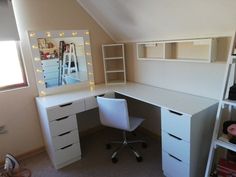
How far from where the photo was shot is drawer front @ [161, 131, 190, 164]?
1.61m

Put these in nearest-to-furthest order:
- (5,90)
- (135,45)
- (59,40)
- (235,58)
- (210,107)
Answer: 1. (235,58)
2. (210,107)
3. (5,90)
4. (59,40)
5. (135,45)

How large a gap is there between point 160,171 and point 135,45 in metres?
1.65

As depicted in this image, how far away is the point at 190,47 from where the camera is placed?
197 cm

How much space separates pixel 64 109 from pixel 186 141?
1291 millimetres

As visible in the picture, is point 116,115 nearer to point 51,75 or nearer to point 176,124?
point 176,124

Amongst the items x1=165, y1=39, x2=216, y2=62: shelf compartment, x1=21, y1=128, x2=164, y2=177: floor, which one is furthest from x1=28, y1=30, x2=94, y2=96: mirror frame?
x1=165, y1=39, x2=216, y2=62: shelf compartment

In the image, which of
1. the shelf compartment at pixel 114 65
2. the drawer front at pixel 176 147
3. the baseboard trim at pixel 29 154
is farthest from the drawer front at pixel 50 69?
the drawer front at pixel 176 147

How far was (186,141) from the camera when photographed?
5.20 feet

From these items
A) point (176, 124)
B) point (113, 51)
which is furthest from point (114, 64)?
point (176, 124)

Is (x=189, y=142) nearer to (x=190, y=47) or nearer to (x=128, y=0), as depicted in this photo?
(x=190, y=47)

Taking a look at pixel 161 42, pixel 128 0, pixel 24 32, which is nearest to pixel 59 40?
pixel 24 32

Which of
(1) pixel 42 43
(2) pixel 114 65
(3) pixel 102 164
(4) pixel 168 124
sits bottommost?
(3) pixel 102 164

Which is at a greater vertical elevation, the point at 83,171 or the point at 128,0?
the point at 128,0

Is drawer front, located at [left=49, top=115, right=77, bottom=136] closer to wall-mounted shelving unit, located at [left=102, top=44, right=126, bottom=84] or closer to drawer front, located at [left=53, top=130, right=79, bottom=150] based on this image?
drawer front, located at [left=53, top=130, right=79, bottom=150]
